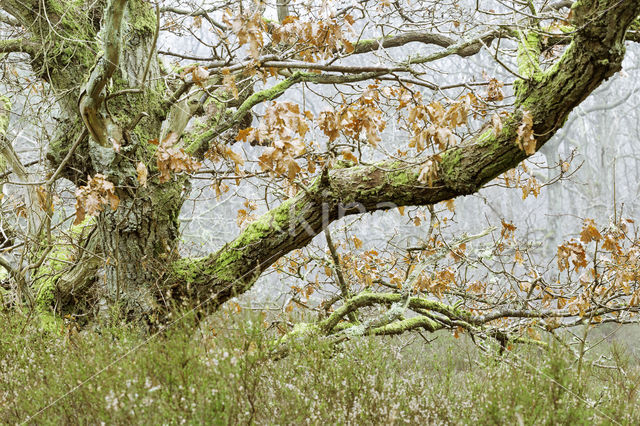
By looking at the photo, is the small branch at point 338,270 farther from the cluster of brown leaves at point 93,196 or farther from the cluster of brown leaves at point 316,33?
the cluster of brown leaves at point 93,196

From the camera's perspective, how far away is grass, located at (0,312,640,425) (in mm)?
1905

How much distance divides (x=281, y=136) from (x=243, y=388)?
1219 millimetres

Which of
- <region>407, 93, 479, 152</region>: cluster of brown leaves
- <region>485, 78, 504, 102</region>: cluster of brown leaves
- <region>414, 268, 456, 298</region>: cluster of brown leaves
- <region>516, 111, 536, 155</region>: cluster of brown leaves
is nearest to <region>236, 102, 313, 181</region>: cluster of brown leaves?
<region>407, 93, 479, 152</region>: cluster of brown leaves

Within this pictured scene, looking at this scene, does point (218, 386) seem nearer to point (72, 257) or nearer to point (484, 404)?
point (484, 404)

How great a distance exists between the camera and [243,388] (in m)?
2.03

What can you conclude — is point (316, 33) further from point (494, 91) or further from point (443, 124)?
point (494, 91)

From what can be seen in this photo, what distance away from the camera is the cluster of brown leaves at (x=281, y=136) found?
2445 millimetres

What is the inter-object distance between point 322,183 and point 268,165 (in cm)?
65

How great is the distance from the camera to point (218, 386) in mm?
1885

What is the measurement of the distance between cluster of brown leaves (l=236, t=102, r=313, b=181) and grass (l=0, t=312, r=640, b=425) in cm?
78

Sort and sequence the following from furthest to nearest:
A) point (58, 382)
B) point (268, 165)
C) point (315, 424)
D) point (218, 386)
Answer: point (268, 165) → point (58, 382) → point (315, 424) → point (218, 386)

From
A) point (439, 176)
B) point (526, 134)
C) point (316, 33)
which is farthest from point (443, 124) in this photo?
point (316, 33)

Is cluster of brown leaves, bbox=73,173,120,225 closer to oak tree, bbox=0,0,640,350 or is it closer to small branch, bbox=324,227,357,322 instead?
oak tree, bbox=0,0,640,350

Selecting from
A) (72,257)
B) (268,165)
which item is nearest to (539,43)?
(268,165)
